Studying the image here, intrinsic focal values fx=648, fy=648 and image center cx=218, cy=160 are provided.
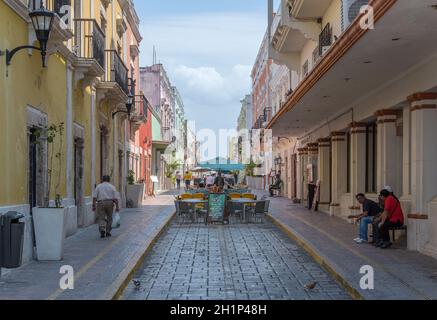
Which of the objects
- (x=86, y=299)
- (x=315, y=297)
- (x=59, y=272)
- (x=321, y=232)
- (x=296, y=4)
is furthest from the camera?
(x=296, y=4)

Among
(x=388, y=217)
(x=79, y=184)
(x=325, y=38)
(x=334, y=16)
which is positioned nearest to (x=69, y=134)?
(x=79, y=184)

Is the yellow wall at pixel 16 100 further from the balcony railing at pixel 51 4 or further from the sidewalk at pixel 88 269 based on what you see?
the sidewalk at pixel 88 269

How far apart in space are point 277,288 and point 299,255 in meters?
3.66

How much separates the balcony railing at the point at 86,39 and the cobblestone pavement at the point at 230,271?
16.8 ft

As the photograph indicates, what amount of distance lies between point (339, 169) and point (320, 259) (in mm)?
10501

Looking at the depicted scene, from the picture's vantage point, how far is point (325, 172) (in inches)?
965

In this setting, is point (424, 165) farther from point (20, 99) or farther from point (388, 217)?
point (20, 99)

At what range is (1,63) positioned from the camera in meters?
10.0

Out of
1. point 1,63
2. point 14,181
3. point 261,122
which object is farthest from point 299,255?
point 261,122

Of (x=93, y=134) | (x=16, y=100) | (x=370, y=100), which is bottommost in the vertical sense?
(x=93, y=134)

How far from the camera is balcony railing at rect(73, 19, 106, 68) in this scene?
53.5ft

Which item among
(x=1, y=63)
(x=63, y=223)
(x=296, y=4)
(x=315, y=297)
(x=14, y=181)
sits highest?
(x=296, y=4)

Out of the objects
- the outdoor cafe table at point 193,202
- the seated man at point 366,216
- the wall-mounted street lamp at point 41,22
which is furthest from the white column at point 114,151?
the wall-mounted street lamp at point 41,22

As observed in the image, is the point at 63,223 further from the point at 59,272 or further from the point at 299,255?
the point at 299,255
